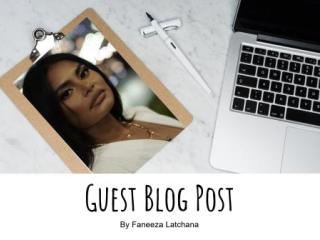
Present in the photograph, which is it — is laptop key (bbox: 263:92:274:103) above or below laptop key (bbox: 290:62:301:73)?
below

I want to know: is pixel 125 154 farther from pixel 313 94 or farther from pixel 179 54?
pixel 313 94

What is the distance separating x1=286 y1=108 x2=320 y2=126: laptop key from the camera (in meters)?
0.68

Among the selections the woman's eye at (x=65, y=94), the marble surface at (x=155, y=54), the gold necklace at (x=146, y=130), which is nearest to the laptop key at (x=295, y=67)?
the marble surface at (x=155, y=54)

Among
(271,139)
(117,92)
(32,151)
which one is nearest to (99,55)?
(117,92)

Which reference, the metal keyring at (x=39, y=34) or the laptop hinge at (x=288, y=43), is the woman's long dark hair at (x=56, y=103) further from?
the laptop hinge at (x=288, y=43)

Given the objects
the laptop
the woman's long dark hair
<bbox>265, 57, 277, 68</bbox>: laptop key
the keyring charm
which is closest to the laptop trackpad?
the laptop

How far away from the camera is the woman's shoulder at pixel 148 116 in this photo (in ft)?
2.27

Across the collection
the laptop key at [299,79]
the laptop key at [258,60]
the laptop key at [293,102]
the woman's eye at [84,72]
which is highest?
the woman's eye at [84,72]

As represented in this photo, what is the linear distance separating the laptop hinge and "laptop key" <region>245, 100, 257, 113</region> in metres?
0.11

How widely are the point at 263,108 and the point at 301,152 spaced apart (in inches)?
3.3

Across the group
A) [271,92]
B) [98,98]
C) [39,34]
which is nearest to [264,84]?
[271,92]

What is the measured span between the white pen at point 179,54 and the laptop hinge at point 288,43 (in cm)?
11

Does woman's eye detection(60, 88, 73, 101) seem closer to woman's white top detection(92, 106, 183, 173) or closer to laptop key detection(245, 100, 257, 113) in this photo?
woman's white top detection(92, 106, 183, 173)

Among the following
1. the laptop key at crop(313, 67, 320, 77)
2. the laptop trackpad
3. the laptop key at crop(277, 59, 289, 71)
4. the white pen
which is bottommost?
the laptop trackpad
